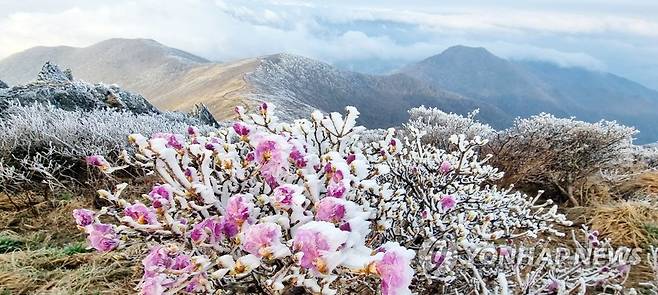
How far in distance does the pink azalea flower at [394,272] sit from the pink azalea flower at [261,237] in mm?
319

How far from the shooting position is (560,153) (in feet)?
22.7

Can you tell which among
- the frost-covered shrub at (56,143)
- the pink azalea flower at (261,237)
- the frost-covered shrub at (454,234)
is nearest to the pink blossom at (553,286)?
the frost-covered shrub at (454,234)

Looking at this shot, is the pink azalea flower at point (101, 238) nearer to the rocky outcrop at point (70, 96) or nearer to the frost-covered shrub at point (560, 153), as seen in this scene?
the rocky outcrop at point (70, 96)

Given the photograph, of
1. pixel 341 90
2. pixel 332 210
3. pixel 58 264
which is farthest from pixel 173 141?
pixel 341 90

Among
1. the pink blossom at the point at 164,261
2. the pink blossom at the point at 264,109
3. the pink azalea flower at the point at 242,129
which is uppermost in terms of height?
the pink blossom at the point at 264,109

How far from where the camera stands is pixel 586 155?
7.06 m

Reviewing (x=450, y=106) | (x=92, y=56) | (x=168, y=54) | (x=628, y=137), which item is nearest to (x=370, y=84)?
(x=450, y=106)

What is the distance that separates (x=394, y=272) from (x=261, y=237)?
405 mm

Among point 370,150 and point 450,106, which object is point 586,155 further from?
point 450,106

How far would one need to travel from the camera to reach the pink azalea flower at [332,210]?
175 centimetres

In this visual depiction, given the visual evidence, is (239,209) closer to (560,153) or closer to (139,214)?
(139,214)

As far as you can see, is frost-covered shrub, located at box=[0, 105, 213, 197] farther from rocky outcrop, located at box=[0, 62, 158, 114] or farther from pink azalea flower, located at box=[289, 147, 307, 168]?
pink azalea flower, located at box=[289, 147, 307, 168]

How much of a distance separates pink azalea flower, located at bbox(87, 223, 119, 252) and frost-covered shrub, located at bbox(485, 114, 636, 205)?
544 cm

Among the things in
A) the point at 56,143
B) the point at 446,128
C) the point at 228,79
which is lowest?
the point at 228,79
